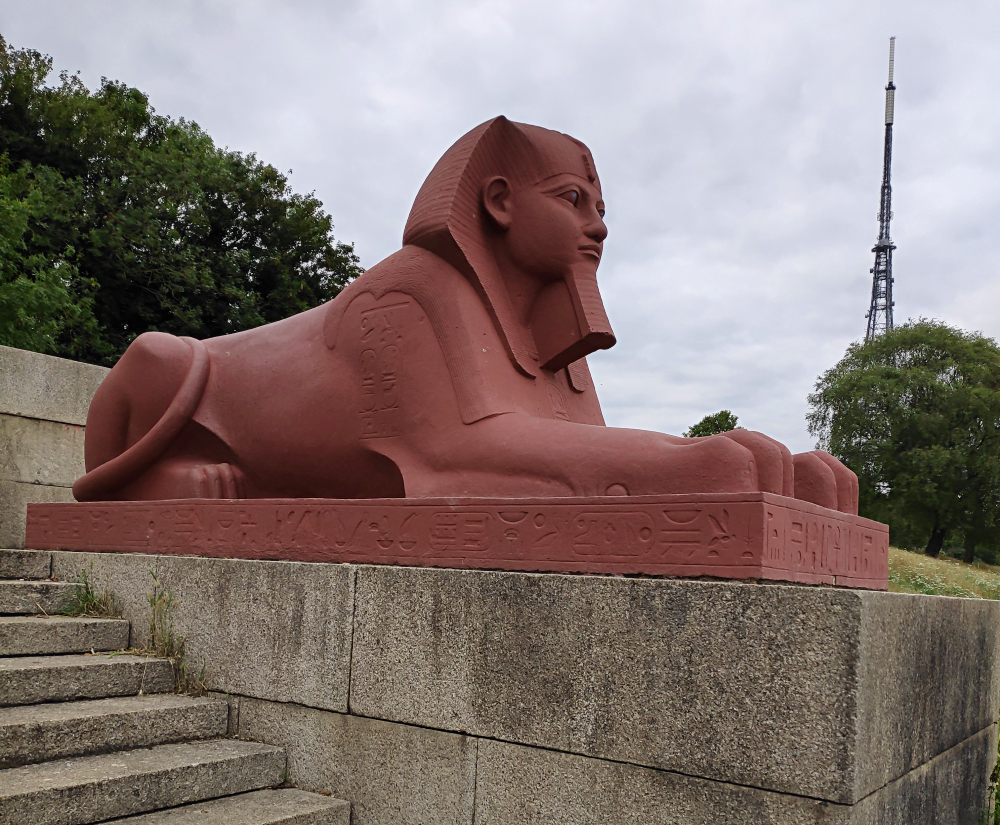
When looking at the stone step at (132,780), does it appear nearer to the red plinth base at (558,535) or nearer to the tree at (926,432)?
the red plinth base at (558,535)

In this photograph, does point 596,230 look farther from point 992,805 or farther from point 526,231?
point 992,805

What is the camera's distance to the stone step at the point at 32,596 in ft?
13.8

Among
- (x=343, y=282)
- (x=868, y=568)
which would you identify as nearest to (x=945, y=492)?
(x=343, y=282)

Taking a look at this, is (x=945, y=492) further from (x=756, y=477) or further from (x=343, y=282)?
(x=756, y=477)

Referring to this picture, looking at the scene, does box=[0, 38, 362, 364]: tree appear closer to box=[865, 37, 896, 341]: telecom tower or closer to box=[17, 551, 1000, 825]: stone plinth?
box=[17, 551, 1000, 825]: stone plinth

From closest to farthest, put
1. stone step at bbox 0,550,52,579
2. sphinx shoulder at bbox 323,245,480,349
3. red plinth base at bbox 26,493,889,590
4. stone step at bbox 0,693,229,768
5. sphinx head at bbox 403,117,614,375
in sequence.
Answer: red plinth base at bbox 26,493,889,590, stone step at bbox 0,693,229,768, sphinx shoulder at bbox 323,245,480,349, sphinx head at bbox 403,117,614,375, stone step at bbox 0,550,52,579

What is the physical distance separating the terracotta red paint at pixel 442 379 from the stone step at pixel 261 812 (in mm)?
1169

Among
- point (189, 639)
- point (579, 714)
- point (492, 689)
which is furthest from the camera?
point (189, 639)

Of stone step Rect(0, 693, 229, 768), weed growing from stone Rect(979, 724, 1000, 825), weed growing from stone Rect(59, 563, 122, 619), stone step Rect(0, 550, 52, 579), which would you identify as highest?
stone step Rect(0, 550, 52, 579)

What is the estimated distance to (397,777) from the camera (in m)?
3.14

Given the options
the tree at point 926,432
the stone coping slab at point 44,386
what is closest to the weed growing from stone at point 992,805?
the stone coping slab at point 44,386

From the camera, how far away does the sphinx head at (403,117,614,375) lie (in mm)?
3922

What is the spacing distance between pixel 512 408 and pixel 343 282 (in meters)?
15.9

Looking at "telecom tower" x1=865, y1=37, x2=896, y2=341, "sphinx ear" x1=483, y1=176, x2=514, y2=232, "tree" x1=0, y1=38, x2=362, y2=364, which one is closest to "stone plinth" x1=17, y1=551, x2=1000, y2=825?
"sphinx ear" x1=483, y1=176, x2=514, y2=232
